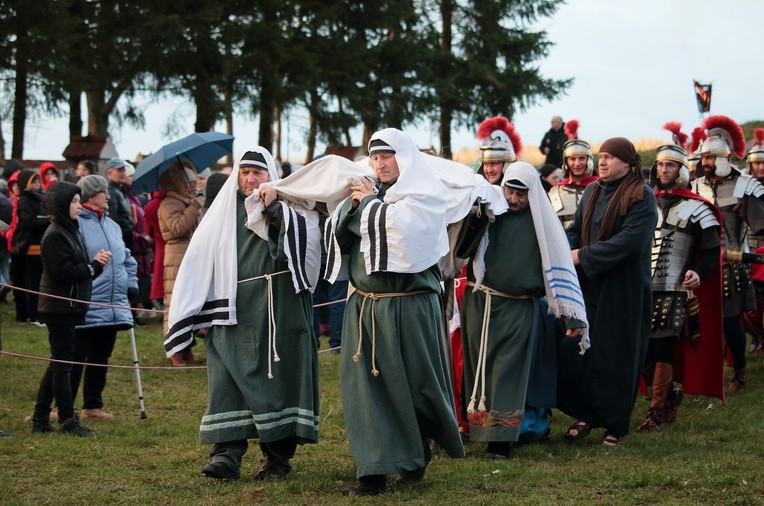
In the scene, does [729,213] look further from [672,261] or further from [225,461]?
[225,461]

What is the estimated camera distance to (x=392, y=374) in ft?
22.3

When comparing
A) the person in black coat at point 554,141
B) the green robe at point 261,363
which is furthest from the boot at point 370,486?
the person in black coat at point 554,141

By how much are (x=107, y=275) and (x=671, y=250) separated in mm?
4055

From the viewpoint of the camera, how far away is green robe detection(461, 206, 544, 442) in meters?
7.88

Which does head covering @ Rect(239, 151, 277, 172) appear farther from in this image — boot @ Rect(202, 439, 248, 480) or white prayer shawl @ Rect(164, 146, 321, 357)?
boot @ Rect(202, 439, 248, 480)

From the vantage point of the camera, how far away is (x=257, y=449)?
8.25 metres

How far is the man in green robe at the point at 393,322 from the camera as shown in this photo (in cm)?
672

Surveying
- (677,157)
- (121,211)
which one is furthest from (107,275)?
(121,211)

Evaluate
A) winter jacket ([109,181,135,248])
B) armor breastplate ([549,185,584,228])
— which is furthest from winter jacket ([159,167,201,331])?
armor breastplate ([549,185,584,228])

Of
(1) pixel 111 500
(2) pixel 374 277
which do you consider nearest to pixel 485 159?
(2) pixel 374 277

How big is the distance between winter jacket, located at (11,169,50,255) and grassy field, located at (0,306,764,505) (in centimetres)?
375

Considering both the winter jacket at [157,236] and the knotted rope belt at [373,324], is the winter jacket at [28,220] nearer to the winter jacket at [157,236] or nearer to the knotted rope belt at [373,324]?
the winter jacket at [157,236]

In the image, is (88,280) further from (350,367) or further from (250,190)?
(350,367)

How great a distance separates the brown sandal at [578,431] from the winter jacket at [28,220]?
716 cm
